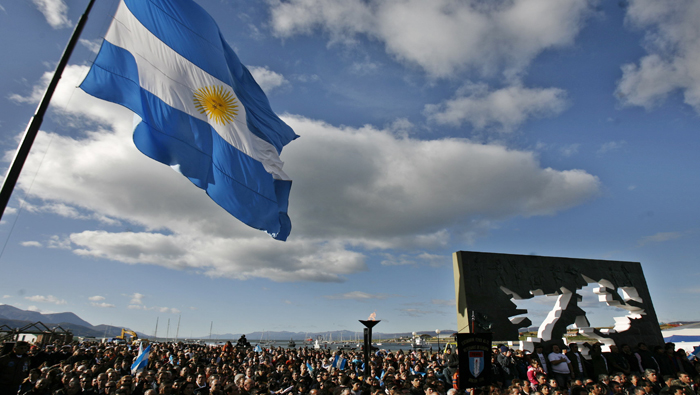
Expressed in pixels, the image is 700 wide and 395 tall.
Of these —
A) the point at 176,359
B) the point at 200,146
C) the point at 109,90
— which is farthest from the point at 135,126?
the point at 176,359

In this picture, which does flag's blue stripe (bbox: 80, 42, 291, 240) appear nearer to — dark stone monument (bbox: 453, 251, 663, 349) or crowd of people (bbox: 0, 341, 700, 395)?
crowd of people (bbox: 0, 341, 700, 395)

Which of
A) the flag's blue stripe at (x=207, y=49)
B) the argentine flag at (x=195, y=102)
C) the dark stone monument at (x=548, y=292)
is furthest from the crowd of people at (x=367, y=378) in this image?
the flag's blue stripe at (x=207, y=49)

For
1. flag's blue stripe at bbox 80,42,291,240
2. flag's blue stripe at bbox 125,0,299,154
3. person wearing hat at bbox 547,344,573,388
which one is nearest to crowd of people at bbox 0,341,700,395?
person wearing hat at bbox 547,344,573,388

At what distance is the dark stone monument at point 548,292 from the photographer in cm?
1738

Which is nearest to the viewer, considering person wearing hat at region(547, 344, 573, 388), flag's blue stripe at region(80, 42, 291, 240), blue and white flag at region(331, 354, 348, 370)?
flag's blue stripe at region(80, 42, 291, 240)

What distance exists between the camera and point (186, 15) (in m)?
8.20

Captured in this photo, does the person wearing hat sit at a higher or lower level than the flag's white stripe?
lower

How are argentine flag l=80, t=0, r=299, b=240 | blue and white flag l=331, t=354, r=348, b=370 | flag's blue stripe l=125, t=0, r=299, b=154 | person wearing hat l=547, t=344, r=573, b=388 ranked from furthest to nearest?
1. blue and white flag l=331, t=354, r=348, b=370
2. person wearing hat l=547, t=344, r=573, b=388
3. flag's blue stripe l=125, t=0, r=299, b=154
4. argentine flag l=80, t=0, r=299, b=240

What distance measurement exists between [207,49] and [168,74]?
4.10ft

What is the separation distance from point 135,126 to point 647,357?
18.2 m

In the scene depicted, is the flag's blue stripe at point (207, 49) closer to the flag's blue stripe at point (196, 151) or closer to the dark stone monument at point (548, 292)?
the flag's blue stripe at point (196, 151)

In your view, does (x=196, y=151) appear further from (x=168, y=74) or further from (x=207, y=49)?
(x=207, y=49)

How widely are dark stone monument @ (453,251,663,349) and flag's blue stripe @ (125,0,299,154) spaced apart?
11.5m

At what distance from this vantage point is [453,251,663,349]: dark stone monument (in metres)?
17.4
